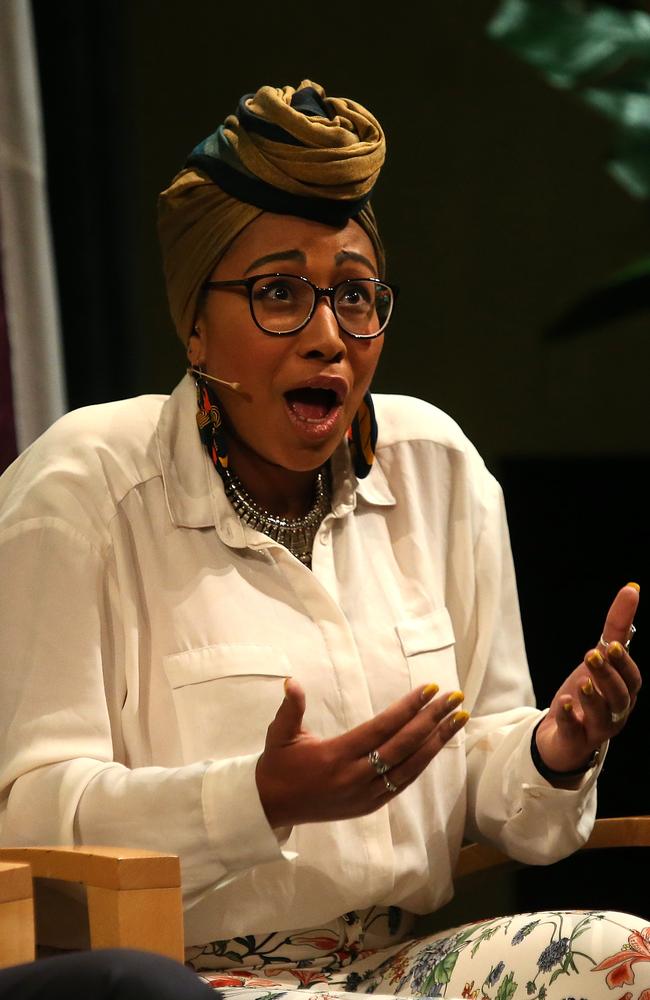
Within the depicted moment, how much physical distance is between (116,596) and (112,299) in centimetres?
111

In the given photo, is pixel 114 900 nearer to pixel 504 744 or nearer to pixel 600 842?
pixel 504 744

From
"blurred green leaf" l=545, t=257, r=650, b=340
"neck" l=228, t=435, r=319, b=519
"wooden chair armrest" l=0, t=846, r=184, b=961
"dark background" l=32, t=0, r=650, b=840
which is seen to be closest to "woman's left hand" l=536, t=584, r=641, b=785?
"neck" l=228, t=435, r=319, b=519

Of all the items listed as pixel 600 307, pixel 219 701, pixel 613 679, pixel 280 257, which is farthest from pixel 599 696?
pixel 600 307

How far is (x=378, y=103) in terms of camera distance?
3.46m

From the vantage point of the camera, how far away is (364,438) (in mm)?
2168

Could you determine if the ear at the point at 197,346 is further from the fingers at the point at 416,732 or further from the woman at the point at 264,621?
the fingers at the point at 416,732

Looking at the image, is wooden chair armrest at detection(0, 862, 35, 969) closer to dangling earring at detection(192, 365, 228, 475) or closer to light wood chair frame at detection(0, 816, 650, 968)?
light wood chair frame at detection(0, 816, 650, 968)

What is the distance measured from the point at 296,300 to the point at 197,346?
18 centimetres

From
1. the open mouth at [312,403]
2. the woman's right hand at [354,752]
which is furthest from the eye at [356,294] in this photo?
the woman's right hand at [354,752]

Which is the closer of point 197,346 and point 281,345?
point 281,345

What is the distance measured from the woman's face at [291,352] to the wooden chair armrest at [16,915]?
708mm

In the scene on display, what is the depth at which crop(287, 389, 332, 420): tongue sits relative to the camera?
2.01 meters

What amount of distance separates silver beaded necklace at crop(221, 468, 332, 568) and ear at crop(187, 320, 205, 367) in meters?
0.16

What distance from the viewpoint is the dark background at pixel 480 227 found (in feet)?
10.5
